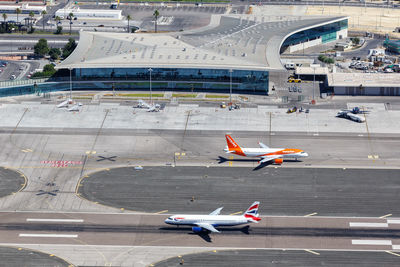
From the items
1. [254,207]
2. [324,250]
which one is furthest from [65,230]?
[324,250]

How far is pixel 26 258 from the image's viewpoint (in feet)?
579

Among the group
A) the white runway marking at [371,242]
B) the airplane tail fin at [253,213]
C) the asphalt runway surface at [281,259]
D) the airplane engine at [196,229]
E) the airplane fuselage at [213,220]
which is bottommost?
the asphalt runway surface at [281,259]

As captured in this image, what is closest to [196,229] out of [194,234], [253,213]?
[194,234]

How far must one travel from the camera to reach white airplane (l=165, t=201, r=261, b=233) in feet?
603

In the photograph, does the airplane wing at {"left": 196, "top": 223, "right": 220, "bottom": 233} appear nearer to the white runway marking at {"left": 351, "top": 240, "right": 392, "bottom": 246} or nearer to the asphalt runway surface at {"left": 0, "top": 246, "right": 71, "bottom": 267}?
the white runway marking at {"left": 351, "top": 240, "right": 392, "bottom": 246}

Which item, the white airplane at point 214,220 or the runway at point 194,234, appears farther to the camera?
the white airplane at point 214,220

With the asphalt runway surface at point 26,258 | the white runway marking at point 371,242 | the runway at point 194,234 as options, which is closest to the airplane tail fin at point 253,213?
the runway at point 194,234

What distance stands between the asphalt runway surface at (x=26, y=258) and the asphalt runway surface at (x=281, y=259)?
886 inches

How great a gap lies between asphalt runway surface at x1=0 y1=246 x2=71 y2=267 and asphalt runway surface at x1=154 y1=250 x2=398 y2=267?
2250 centimetres

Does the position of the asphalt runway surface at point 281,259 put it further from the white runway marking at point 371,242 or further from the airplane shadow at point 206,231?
the airplane shadow at point 206,231

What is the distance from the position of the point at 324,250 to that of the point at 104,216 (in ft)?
175

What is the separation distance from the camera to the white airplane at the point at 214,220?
603 feet

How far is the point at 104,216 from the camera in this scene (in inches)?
7603

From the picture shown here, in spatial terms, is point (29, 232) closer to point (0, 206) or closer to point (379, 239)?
point (0, 206)
